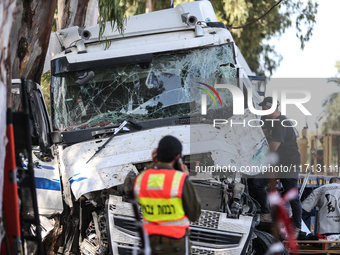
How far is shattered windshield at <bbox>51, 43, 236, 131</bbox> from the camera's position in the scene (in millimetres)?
6172

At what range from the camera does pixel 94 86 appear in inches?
252

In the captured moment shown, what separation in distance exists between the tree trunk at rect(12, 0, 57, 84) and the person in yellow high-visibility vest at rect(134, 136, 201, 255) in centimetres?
388

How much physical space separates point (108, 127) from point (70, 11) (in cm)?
451

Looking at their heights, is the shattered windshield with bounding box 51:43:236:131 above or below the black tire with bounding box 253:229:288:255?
above

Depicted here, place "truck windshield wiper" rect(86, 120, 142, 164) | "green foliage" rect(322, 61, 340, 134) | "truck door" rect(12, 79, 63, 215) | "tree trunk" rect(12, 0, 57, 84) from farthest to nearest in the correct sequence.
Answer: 1. "green foliage" rect(322, 61, 340, 134)
2. "tree trunk" rect(12, 0, 57, 84)
3. "truck door" rect(12, 79, 63, 215)
4. "truck windshield wiper" rect(86, 120, 142, 164)

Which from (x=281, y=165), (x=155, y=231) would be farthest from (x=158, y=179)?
(x=281, y=165)

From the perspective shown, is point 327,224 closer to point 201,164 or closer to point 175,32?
point 201,164

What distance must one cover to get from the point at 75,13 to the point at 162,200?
22.5 feet

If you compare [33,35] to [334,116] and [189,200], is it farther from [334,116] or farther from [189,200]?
[334,116]

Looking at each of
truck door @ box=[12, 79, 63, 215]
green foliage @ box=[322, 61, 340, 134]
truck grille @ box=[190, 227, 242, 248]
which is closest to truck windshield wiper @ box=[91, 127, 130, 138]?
truck door @ box=[12, 79, 63, 215]

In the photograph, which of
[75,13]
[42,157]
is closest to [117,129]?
[42,157]

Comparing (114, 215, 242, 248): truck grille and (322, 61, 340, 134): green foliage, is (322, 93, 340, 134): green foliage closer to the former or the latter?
(322, 61, 340, 134): green foliage

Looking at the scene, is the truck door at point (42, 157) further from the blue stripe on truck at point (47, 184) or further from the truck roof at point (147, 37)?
the truck roof at point (147, 37)

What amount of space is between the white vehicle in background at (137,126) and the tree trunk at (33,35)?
2.00 ft
